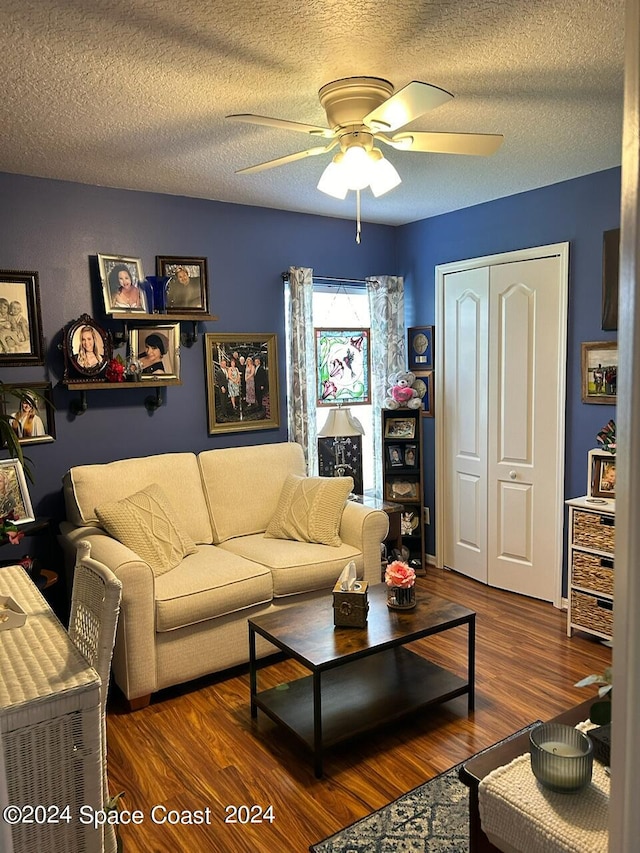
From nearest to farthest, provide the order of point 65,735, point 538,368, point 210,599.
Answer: point 65,735 → point 210,599 → point 538,368

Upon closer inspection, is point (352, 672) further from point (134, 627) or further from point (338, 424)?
point (338, 424)

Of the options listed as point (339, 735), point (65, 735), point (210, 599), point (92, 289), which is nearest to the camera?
point (65, 735)

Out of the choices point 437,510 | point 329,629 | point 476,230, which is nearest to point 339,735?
point 329,629

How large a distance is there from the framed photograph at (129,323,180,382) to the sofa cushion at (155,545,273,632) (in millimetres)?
1160

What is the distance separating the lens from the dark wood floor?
2.18m

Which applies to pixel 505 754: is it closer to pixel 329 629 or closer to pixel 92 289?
pixel 329 629

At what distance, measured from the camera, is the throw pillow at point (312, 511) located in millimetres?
3703

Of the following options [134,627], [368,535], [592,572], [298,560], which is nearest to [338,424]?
[368,535]

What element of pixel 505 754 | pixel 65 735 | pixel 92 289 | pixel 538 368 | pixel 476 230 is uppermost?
A: pixel 476 230

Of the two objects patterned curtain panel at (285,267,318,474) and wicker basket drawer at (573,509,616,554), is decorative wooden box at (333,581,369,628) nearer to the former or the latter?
wicker basket drawer at (573,509,616,554)

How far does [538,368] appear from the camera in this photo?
13.2ft

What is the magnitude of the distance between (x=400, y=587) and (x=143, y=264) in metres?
2.42

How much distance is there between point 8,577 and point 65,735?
881 mm

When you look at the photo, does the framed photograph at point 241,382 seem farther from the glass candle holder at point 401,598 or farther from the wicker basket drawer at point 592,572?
the wicker basket drawer at point 592,572
